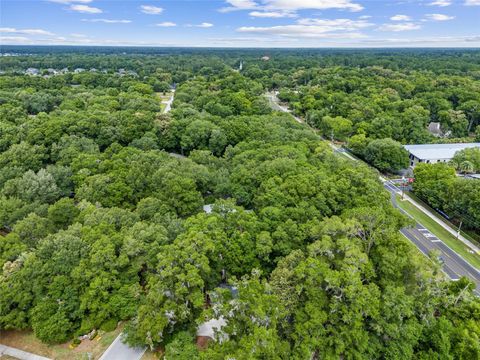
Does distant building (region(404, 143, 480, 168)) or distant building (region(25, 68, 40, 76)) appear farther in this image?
distant building (region(25, 68, 40, 76))

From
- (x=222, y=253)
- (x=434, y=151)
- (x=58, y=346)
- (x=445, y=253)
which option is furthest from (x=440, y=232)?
(x=58, y=346)

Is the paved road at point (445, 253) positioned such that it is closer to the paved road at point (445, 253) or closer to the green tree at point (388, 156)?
the paved road at point (445, 253)

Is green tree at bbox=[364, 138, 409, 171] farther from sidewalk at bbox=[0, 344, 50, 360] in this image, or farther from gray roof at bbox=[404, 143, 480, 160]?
sidewalk at bbox=[0, 344, 50, 360]

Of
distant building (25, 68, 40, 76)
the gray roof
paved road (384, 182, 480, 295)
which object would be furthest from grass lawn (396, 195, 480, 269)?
distant building (25, 68, 40, 76)

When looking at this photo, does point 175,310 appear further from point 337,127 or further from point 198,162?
point 337,127

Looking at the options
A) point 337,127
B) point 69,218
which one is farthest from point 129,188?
point 337,127

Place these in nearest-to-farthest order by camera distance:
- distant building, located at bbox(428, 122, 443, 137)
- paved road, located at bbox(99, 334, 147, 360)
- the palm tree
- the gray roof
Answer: paved road, located at bbox(99, 334, 147, 360), the palm tree, the gray roof, distant building, located at bbox(428, 122, 443, 137)

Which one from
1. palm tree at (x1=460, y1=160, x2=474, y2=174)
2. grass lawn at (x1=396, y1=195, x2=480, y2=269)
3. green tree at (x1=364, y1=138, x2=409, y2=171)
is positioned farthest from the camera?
green tree at (x1=364, y1=138, x2=409, y2=171)
